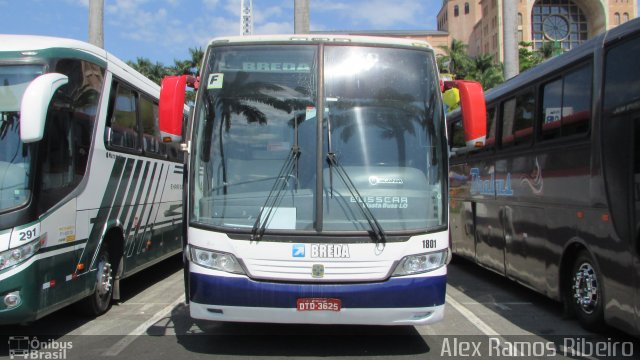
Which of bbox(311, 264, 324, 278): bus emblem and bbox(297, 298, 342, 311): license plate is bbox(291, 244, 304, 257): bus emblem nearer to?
bbox(311, 264, 324, 278): bus emblem

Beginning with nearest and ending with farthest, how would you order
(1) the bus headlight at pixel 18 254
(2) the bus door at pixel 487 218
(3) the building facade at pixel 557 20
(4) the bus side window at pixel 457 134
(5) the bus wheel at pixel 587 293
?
(1) the bus headlight at pixel 18 254
(5) the bus wheel at pixel 587 293
(2) the bus door at pixel 487 218
(4) the bus side window at pixel 457 134
(3) the building facade at pixel 557 20

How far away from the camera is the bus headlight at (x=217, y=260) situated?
5.37 metres

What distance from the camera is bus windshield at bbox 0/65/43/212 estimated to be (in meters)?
5.42

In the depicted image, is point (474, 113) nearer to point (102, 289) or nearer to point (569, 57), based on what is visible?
point (569, 57)

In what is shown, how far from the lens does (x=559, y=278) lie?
A: 7188 millimetres

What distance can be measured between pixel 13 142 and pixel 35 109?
708 mm

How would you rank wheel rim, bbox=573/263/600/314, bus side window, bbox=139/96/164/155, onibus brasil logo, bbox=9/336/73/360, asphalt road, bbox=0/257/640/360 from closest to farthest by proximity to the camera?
onibus brasil logo, bbox=9/336/73/360 → asphalt road, bbox=0/257/640/360 → wheel rim, bbox=573/263/600/314 → bus side window, bbox=139/96/164/155

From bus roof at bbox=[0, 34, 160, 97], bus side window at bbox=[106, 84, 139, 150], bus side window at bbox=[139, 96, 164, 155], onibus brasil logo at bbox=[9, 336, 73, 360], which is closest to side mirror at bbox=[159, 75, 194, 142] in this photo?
bus roof at bbox=[0, 34, 160, 97]

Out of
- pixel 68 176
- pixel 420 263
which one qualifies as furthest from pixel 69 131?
pixel 420 263

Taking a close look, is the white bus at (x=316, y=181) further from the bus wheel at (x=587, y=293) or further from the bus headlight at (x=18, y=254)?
the bus wheel at (x=587, y=293)

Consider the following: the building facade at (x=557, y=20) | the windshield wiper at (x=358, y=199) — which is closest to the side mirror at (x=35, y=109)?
the windshield wiper at (x=358, y=199)

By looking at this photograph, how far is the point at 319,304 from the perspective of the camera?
5297 millimetres

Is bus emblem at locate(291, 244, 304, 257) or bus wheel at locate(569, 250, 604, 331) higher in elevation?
bus emblem at locate(291, 244, 304, 257)

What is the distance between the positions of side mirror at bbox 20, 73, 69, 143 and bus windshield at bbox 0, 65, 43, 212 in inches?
21.8
